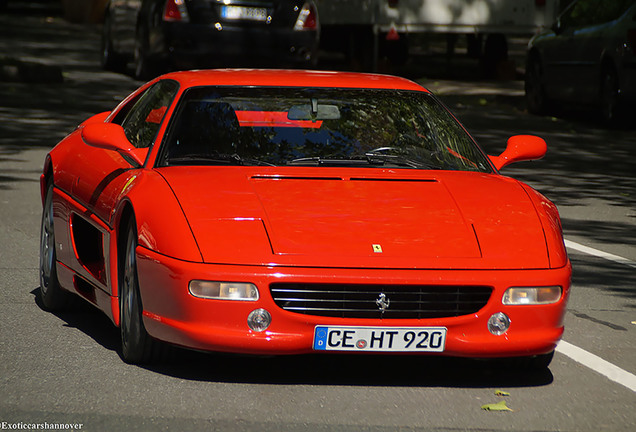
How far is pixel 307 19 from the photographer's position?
18.9m

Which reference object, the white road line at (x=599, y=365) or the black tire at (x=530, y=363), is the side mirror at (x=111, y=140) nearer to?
the black tire at (x=530, y=363)

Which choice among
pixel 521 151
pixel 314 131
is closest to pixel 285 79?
pixel 314 131

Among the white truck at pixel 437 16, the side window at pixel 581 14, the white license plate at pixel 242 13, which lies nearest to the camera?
the side window at pixel 581 14

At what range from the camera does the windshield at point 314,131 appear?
641 centimetres

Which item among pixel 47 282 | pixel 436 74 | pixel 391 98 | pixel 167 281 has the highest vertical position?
pixel 391 98

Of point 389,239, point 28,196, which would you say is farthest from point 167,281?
point 28,196

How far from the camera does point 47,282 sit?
23.7ft

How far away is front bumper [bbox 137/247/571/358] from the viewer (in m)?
5.38

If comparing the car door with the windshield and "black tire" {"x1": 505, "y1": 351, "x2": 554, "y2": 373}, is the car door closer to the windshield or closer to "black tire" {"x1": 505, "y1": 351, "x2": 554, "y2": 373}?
the windshield

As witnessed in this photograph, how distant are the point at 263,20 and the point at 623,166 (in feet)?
20.7

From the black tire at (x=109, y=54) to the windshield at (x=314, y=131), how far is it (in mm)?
15163

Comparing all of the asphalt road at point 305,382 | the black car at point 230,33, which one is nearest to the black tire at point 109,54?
the black car at point 230,33

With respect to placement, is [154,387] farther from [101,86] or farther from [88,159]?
[101,86]

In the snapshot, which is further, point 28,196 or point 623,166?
point 623,166
